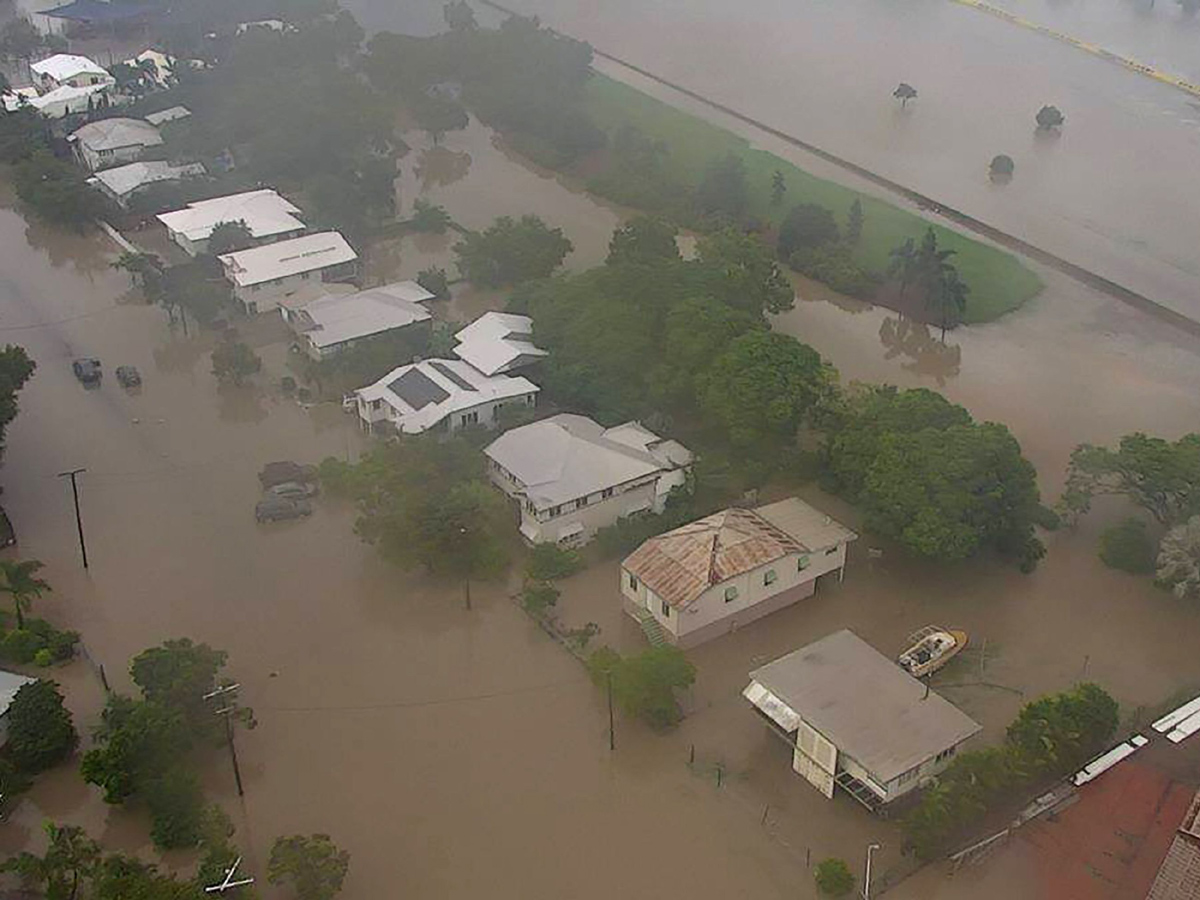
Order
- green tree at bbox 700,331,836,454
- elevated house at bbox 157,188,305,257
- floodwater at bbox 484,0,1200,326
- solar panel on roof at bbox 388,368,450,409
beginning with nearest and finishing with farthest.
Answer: green tree at bbox 700,331,836,454
solar panel on roof at bbox 388,368,450,409
elevated house at bbox 157,188,305,257
floodwater at bbox 484,0,1200,326

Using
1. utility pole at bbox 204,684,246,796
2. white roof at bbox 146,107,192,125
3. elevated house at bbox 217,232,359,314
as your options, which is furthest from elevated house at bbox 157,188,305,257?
utility pole at bbox 204,684,246,796

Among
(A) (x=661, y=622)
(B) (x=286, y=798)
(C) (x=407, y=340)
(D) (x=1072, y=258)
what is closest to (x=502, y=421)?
(C) (x=407, y=340)

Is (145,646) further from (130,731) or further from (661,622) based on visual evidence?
(661,622)

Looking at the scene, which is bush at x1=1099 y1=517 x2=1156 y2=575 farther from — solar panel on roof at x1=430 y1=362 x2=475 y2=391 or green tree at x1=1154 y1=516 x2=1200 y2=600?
solar panel on roof at x1=430 y1=362 x2=475 y2=391

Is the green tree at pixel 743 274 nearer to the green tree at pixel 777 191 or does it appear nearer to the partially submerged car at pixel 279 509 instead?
the green tree at pixel 777 191

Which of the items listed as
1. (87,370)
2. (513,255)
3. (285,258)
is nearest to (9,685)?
(87,370)

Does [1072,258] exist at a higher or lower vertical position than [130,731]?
higher
